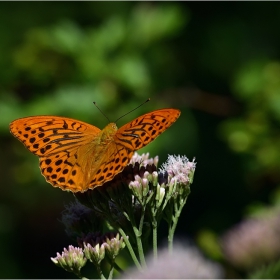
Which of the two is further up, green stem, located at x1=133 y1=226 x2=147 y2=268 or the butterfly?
the butterfly

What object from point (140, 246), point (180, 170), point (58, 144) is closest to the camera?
point (140, 246)

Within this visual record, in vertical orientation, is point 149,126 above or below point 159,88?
above

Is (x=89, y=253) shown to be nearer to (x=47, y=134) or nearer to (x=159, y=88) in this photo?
(x=47, y=134)

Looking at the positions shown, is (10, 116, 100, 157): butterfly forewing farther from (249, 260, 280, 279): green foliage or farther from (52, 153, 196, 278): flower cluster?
(249, 260, 280, 279): green foliage

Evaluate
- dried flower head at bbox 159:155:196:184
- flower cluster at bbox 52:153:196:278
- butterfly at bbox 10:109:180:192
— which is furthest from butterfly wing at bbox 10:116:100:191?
dried flower head at bbox 159:155:196:184

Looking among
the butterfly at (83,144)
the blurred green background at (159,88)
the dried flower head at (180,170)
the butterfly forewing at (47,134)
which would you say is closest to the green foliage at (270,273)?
the butterfly at (83,144)

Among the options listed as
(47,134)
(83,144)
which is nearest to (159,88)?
(83,144)
